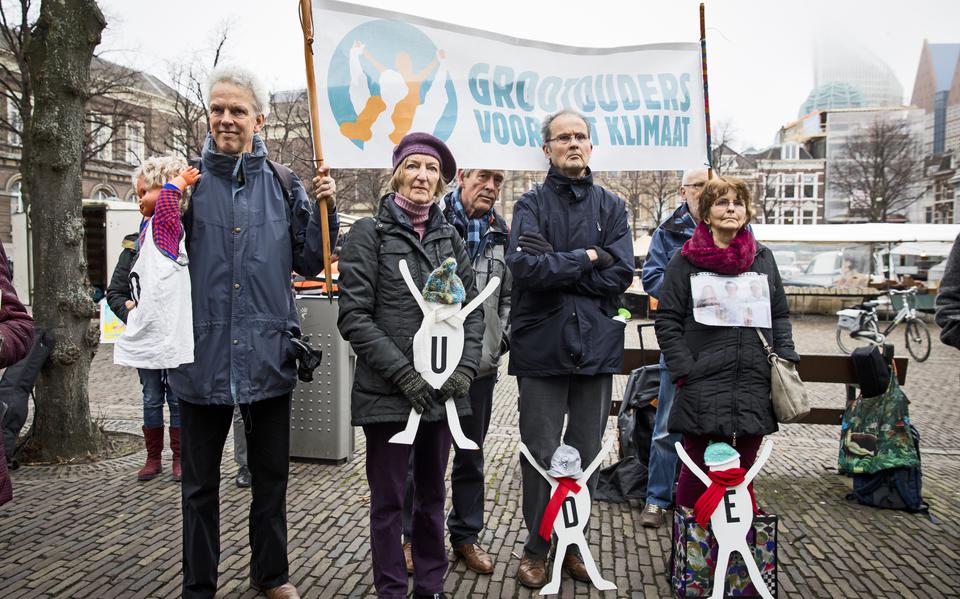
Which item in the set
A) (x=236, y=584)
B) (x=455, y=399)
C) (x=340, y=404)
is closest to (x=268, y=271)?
(x=455, y=399)

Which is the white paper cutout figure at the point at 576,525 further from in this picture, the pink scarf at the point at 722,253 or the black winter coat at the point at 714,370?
the pink scarf at the point at 722,253

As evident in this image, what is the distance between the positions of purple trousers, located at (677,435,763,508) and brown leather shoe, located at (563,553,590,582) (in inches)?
22.2

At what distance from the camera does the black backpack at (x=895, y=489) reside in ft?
14.1

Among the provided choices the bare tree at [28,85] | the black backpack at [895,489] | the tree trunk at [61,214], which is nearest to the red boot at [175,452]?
the tree trunk at [61,214]

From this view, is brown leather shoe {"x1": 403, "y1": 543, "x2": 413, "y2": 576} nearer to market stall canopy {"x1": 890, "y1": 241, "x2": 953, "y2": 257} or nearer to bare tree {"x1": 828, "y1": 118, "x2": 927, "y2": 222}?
market stall canopy {"x1": 890, "y1": 241, "x2": 953, "y2": 257}

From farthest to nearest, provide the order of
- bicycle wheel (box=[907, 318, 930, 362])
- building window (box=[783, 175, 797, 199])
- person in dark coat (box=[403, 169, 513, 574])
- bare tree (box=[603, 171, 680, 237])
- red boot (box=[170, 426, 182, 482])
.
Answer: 1. building window (box=[783, 175, 797, 199])
2. bare tree (box=[603, 171, 680, 237])
3. bicycle wheel (box=[907, 318, 930, 362])
4. red boot (box=[170, 426, 182, 482])
5. person in dark coat (box=[403, 169, 513, 574])

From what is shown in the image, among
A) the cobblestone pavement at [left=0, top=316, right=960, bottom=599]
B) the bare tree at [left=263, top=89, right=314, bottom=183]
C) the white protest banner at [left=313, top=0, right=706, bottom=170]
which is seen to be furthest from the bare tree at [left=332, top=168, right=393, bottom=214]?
the white protest banner at [left=313, top=0, right=706, bottom=170]

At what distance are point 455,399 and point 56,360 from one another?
4.10m

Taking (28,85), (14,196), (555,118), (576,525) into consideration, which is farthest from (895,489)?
(14,196)

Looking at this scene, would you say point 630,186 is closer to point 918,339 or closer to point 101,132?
point 101,132

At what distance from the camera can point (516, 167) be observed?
13.1 feet

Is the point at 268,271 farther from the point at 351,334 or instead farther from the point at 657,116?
the point at 657,116

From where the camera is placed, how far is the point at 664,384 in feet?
13.7

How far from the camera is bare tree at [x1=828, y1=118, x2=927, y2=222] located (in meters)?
41.0
